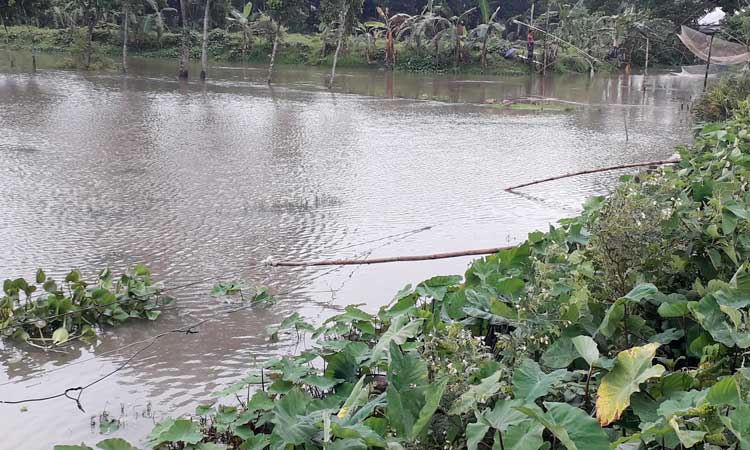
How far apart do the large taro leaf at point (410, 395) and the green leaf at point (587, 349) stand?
18.0 inches

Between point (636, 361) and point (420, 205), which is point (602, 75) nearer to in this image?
point (420, 205)

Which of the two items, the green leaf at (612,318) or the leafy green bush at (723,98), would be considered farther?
the leafy green bush at (723,98)

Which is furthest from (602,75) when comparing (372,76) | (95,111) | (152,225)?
(152,225)

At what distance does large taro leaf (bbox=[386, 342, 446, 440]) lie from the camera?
2.09m

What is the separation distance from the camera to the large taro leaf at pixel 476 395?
6.87 ft

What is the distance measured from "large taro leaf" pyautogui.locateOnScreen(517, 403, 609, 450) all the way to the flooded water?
2.14 m

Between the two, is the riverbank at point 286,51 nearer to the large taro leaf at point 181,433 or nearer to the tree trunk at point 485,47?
the tree trunk at point 485,47

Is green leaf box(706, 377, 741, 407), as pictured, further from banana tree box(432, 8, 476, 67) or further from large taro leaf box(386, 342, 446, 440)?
banana tree box(432, 8, 476, 67)

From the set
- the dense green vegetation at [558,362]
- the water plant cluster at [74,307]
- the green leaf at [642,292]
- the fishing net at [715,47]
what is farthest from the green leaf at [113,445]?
the fishing net at [715,47]

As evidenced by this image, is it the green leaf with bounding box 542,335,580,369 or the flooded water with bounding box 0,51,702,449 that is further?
the flooded water with bounding box 0,51,702,449

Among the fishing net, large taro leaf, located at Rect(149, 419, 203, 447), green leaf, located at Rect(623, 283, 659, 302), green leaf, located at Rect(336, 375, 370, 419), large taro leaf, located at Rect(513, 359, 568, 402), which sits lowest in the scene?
large taro leaf, located at Rect(149, 419, 203, 447)

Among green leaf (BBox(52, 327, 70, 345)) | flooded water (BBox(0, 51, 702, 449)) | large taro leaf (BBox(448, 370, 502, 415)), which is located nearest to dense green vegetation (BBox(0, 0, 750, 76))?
flooded water (BBox(0, 51, 702, 449))

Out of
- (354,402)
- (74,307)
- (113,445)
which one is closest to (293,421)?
(354,402)

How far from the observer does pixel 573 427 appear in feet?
6.22
